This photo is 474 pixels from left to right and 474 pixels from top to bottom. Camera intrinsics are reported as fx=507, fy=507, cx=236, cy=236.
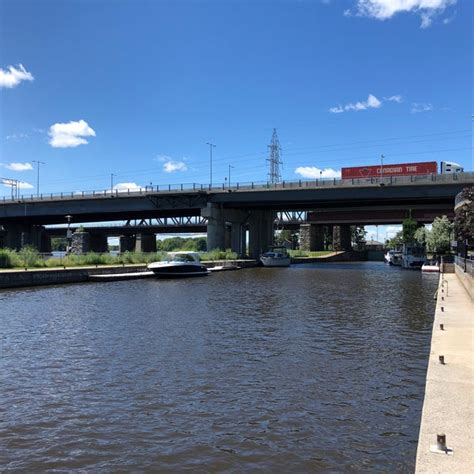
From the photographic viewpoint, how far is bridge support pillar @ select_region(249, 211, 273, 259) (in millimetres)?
87750

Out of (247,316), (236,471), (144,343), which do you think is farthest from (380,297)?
(236,471)

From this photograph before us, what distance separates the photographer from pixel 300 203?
74562mm

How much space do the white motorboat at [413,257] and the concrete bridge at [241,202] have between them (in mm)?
6772

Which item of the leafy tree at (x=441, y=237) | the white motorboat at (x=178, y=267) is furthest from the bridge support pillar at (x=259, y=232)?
the white motorboat at (x=178, y=267)

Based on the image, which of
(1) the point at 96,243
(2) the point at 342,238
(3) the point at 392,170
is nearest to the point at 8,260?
(3) the point at 392,170

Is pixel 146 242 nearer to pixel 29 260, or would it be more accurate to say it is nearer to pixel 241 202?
pixel 241 202

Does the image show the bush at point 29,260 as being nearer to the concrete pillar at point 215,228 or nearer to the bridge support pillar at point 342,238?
the concrete pillar at point 215,228

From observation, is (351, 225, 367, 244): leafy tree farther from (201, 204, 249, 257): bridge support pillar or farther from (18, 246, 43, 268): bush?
(18, 246, 43, 268): bush

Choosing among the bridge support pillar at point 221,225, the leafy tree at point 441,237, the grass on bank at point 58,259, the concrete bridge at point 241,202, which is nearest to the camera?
the grass on bank at point 58,259

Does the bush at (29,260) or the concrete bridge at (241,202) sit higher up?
the concrete bridge at (241,202)

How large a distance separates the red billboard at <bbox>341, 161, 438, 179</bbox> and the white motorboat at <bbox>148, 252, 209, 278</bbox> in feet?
141

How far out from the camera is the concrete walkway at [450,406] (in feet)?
19.1

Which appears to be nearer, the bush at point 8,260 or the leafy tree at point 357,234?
the bush at point 8,260

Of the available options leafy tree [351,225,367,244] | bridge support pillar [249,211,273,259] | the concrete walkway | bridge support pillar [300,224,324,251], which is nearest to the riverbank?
the concrete walkway
